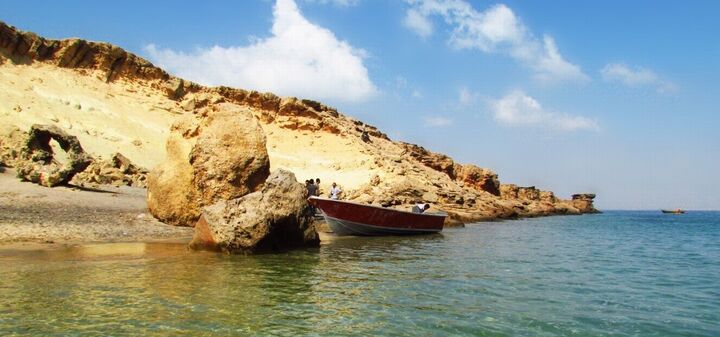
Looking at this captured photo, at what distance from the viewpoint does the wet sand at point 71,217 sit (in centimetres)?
1223

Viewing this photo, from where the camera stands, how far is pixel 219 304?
7.11 m

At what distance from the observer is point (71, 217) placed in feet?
45.6

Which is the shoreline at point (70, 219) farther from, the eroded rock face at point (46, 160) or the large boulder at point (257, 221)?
the large boulder at point (257, 221)

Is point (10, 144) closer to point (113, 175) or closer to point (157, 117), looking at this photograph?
point (113, 175)

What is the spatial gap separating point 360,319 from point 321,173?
34144 mm

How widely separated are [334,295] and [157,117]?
36509mm

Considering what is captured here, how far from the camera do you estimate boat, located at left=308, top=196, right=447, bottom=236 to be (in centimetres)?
1891

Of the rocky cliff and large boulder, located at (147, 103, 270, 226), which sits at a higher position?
the rocky cliff

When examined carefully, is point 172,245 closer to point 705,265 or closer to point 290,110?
point 705,265

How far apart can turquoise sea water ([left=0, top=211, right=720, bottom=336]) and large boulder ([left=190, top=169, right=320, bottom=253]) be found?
1.32ft

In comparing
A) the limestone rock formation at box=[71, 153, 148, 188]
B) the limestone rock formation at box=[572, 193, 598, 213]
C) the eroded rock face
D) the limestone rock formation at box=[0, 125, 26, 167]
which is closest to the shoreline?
the eroded rock face

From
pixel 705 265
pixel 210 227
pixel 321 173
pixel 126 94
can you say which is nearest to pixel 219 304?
pixel 210 227

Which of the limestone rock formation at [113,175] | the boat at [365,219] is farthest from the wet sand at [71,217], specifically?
the boat at [365,219]

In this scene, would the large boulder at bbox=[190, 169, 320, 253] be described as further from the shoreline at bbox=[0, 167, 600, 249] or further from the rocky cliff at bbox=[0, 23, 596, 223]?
the rocky cliff at bbox=[0, 23, 596, 223]
